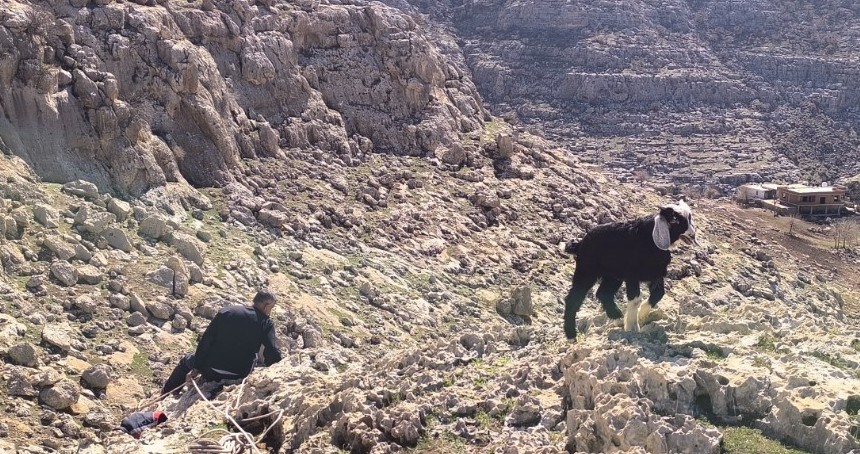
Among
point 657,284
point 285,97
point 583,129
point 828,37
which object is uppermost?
point 657,284

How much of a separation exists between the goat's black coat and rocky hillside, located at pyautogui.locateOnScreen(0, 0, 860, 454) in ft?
1.05

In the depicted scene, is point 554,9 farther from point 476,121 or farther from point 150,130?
point 150,130

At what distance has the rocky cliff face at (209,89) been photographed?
1603 centimetres

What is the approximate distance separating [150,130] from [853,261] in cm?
2738

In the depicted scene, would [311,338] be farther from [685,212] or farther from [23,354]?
[685,212]

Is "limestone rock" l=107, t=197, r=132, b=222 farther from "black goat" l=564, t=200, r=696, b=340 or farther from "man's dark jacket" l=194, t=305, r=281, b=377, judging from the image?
"black goat" l=564, t=200, r=696, b=340

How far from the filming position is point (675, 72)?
64375mm

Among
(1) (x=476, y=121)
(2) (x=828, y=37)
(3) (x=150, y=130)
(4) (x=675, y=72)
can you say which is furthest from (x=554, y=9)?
(3) (x=150, y=130)

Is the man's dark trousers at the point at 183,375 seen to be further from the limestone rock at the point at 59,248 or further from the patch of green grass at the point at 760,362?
the patch of green grass at the point at 760,362

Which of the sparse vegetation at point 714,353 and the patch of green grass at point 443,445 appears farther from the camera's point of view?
the sparse vegetation at point 714,353

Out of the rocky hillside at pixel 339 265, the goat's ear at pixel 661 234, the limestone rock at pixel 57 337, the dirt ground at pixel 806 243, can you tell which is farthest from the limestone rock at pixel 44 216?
the dirt ground at pixel 806 243

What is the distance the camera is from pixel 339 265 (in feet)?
58.0

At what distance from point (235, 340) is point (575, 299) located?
130 inches

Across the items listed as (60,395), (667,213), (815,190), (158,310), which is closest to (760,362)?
(667,213)
